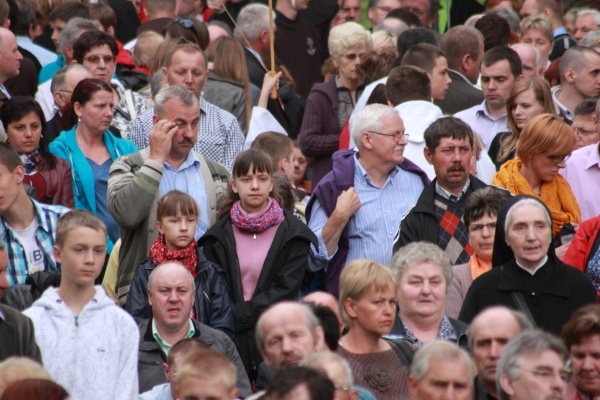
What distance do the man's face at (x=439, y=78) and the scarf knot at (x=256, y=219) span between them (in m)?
2.89

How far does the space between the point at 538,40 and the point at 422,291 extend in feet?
23.1

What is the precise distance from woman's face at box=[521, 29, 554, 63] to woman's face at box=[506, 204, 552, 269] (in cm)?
630

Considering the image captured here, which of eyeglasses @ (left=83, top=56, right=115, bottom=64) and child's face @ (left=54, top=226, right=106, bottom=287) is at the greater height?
eyeglasses @ (left=83, top=56, right=115, bottom=64)

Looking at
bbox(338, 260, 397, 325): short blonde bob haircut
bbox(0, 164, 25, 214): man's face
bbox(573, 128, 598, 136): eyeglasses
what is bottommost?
bbox(338, 260, 397, 325): short blonde bob haircut

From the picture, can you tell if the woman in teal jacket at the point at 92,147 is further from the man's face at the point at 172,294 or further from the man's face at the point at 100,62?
the man's face at the point at 172,294


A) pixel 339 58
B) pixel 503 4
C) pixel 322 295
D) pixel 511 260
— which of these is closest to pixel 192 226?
pixel 322 295

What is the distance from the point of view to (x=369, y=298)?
855cm

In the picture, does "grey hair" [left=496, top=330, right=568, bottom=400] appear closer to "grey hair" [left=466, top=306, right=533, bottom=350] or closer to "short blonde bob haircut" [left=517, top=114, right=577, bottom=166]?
"grey hair" [left=466, top=306, right=533, bottom=350]

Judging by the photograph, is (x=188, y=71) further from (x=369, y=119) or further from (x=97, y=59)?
(x=369, y=119)

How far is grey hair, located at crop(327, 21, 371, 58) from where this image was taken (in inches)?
517

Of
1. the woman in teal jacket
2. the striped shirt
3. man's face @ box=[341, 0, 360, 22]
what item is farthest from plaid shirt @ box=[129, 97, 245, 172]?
man's face @ box=[341, 0, 360, 22]

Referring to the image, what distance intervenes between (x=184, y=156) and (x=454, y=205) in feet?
6.01

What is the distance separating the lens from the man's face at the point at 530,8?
17359 millimetres

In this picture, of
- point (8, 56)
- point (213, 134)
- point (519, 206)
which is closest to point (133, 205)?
point (213, 134)
